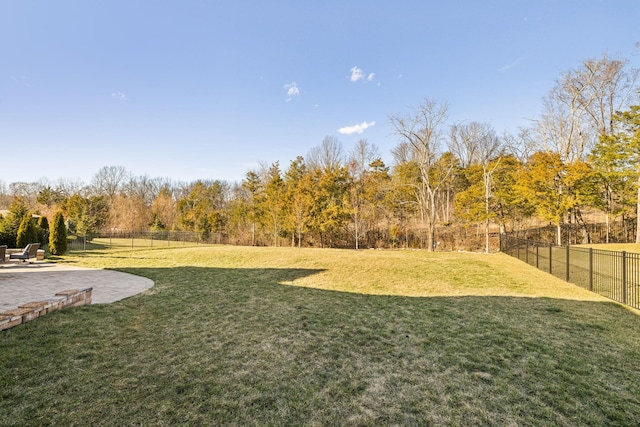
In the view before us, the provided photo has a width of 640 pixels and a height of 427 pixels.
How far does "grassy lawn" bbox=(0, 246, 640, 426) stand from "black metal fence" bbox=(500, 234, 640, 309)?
135 centimetres

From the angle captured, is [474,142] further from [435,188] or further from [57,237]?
[57,237]

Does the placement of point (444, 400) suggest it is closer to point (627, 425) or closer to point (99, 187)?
point (627, 425)

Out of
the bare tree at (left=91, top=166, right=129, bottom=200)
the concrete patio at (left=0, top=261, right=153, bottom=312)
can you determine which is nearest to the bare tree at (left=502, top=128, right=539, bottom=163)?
the concrete patio at (left=0, top=261, right=153, bottom=312)

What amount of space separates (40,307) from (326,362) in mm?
4814

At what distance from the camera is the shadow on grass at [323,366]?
2.50 meters

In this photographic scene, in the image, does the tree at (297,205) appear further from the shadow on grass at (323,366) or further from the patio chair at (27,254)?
the shadow on grass at (323,366)

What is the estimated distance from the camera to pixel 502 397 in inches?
109

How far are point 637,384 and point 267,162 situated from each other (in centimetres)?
3508

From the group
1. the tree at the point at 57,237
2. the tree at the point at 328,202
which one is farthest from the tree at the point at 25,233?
the tree at the point at 328,202

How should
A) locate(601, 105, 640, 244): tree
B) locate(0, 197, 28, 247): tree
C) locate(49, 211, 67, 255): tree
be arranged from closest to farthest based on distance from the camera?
locate(49, 211, 67, 255): tree < locate(0, 197, 28, 247): tree < locate(601, 105, 640, 244): tree

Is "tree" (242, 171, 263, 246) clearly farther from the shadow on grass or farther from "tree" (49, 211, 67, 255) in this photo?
the shadow on grass

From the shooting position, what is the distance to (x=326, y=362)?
352 centimetres

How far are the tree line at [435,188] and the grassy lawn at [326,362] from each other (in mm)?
16591

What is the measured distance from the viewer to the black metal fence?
6.92m
